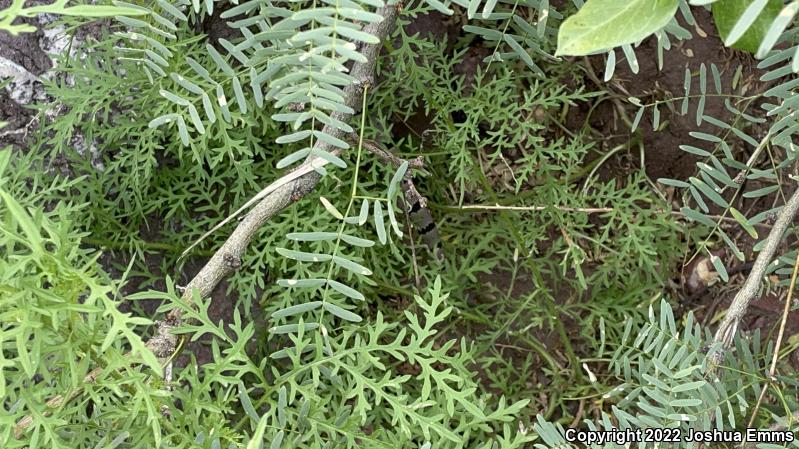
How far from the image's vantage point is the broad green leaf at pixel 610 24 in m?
0.67

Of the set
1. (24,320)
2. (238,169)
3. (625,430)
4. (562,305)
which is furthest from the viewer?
(562,305)

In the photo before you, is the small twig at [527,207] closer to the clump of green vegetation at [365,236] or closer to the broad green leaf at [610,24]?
the clump of green vegetation at [365,236]

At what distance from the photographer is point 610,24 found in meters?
0.68

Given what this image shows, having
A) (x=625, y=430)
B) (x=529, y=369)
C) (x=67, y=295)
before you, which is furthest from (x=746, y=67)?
(x=67, y=295)

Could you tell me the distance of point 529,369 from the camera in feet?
6.03

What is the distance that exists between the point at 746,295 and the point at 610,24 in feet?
2.00

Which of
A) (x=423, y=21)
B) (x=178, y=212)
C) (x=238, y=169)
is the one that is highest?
(x=423, y=21)

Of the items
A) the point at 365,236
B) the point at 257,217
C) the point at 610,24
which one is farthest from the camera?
the point at 365,236

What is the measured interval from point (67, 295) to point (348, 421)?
43 cm

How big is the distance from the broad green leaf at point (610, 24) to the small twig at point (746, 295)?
0.57 meters

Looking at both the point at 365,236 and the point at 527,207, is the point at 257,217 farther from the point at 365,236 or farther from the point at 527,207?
the point at 527,207

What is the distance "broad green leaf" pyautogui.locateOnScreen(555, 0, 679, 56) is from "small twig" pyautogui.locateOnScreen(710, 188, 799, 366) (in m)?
0.57

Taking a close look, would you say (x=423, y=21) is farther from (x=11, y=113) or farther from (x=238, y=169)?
(x=11, y=113)

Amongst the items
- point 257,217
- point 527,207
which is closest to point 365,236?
point 527,207
